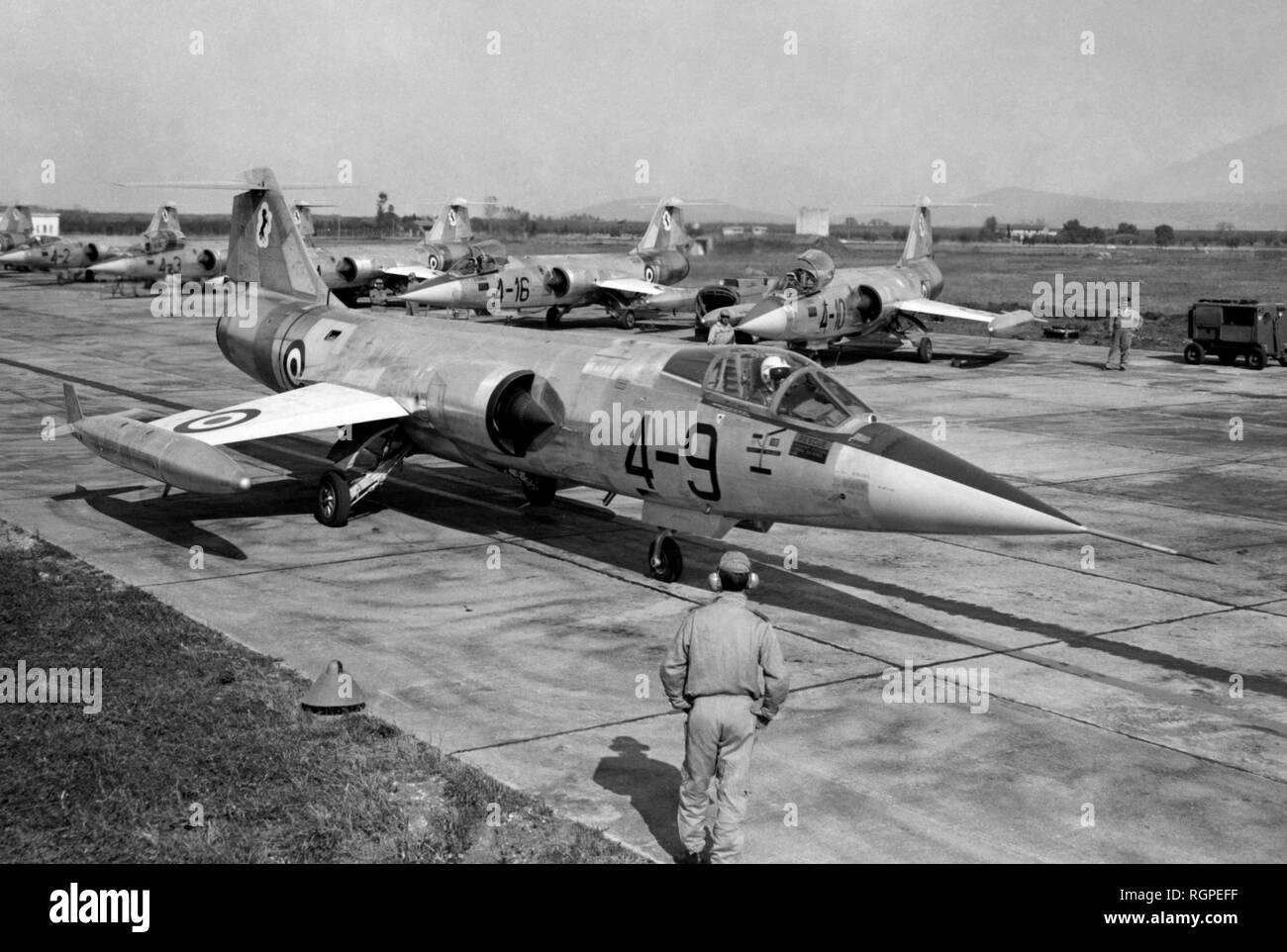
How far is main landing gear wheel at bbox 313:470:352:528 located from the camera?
17438 millimetres

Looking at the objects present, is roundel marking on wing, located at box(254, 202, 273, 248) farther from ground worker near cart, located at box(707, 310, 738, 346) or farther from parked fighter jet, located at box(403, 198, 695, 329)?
parked fighter jet, located at box(403, 198, 695, 329)

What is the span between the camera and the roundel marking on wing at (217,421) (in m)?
16.8

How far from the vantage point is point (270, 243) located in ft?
71.5

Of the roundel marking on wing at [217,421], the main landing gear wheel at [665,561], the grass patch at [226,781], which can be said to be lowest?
the grass patch at [226,781]

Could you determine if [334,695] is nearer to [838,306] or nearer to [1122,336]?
[838,306]

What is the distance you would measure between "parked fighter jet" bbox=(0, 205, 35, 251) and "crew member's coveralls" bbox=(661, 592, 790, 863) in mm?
77152

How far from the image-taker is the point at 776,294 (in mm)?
35312

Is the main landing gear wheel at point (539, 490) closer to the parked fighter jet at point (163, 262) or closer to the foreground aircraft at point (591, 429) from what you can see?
the foreground aircraft at point (591, 429)

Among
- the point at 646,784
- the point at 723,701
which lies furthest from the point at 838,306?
the point at 723,701

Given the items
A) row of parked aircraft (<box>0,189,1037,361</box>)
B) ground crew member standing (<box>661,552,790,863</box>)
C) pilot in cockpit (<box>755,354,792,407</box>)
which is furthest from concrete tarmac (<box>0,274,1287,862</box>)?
row of parked aircraft (<box>0,189,1037,361</box>)

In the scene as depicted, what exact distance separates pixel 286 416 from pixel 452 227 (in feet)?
142

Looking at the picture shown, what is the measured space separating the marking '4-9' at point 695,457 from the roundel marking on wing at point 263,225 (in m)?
9.98

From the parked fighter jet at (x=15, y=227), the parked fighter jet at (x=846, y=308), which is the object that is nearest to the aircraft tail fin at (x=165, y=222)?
the parked fighter jet at (x=15, y=227)
